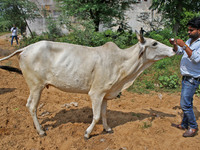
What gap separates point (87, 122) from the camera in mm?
4184

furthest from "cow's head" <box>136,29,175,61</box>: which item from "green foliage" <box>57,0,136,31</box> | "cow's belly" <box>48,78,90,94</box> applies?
"green foliage" <box>57,0,136,31</box>

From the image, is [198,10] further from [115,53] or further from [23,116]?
[23,116]

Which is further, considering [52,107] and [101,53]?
[52,107]

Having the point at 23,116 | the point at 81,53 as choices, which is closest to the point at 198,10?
the point at 81,53

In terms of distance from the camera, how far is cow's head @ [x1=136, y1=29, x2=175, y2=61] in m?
3.33

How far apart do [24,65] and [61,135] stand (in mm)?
1570

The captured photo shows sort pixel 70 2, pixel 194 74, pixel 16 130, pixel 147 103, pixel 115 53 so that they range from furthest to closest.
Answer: pixel 70 2
pixel 147 103
pixel 16 130
pixel 115 53
pixel 194 74

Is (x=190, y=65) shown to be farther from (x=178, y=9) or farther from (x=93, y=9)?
(x=178, y=9)

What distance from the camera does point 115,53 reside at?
3457 mm

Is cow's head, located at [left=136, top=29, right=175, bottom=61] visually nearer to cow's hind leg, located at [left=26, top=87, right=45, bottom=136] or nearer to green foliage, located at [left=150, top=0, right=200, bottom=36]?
cow's hind leg, located at [left=26, top=87, right=45, bottom=136]

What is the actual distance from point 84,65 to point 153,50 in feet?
4.44

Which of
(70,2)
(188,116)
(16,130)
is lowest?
(16,130)

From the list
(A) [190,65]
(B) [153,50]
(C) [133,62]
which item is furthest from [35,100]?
(A) [190,65]

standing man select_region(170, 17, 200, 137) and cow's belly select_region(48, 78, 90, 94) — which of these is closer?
standing man select_region(170, 17, 200, 137)
